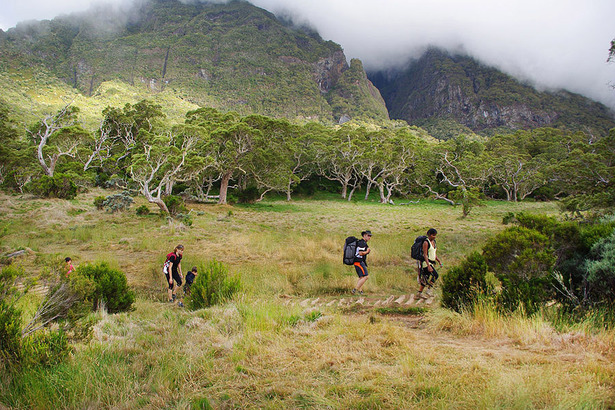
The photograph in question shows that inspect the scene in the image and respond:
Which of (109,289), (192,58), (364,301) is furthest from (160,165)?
(192,58)

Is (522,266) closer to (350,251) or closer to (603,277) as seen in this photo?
(603,277)

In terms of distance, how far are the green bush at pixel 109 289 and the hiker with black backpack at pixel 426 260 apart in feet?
20.4

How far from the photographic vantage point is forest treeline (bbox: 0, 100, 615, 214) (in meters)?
21.3

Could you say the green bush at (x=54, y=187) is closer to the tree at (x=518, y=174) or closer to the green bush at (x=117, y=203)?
the green bush at (x=117, y=203)

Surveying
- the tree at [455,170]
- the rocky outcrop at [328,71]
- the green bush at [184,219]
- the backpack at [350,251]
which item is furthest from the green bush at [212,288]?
the rocky outcrop at [328,71]

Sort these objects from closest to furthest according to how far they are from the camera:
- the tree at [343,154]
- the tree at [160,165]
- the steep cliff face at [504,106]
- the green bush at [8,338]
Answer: the green bush at [8,338] < the tree at [160,165] < the tree at [343,154] < the steep cliff face at [504,106]

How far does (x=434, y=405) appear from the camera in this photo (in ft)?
7.46

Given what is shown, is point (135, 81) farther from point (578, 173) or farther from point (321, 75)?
point (578, 173)

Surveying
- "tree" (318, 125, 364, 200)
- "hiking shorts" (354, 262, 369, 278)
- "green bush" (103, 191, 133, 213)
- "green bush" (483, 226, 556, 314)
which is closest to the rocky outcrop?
"tree" (318, 125, 364, 200)

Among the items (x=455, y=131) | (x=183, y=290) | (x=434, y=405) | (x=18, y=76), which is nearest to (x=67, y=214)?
(x=183, y=290)

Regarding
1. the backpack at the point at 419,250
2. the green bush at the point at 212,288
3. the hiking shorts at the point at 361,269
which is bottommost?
the green bush at the point at 212,288

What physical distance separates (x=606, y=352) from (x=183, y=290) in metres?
8.06

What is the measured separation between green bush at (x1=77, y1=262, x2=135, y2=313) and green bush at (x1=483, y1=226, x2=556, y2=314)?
694cm

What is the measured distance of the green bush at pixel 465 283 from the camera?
4.96m
